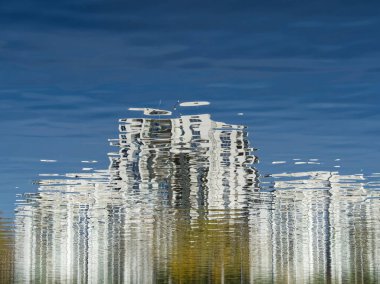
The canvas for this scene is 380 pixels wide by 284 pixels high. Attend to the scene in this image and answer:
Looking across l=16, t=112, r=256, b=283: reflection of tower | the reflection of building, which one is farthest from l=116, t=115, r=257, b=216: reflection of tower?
the reflection of building

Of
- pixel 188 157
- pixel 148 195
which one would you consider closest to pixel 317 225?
pixel 148 195

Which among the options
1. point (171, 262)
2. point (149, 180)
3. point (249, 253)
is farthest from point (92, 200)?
point (171, 262)

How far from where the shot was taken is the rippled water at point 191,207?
1880 centimetres

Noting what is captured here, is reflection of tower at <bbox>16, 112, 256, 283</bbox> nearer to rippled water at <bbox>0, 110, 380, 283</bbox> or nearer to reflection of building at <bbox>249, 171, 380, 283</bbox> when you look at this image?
A: rippled water at <bbox>0, 110, 380, 283</bbox>

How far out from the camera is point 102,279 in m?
56.4

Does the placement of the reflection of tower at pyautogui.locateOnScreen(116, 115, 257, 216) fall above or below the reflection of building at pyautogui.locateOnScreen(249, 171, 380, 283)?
above

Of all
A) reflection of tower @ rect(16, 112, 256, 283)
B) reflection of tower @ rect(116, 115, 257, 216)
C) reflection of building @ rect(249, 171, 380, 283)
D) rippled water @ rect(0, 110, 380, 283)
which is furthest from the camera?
reflection of building @ rect(249, 171, 380, 283)

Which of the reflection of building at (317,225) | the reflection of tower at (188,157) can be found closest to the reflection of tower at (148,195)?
the reflection of tower at (188,157)

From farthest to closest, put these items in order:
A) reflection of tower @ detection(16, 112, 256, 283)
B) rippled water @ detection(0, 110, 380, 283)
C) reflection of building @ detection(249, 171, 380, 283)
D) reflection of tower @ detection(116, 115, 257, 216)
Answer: reflection of building @ detection(249, 171, 380, 283) < rippled water @ detection(0, 110, 380, 283) < reflection of tower @ detection(16, 112, 256, 283) < reflection of tower @ detection(116, 115, 257, 216)

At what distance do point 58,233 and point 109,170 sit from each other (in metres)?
10.3

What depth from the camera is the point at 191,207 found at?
78.2ft

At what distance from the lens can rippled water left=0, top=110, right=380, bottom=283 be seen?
18.8 metres

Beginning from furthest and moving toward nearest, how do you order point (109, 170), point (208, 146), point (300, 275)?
1. point (300, 275)
2. point (109, 170)
3. point (208, 146)

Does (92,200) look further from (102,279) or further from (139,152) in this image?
A: (102,279)
